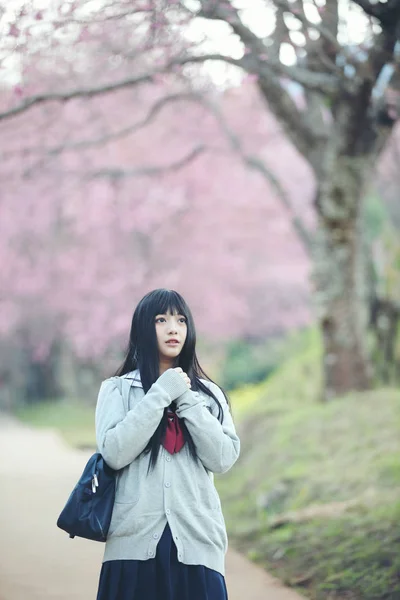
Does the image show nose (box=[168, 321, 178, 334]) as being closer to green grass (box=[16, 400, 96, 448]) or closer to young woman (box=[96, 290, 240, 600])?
young woman (box=[96, 290, 240, 600])

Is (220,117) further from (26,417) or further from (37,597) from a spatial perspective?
(26,417)

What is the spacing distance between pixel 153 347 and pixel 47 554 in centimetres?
369

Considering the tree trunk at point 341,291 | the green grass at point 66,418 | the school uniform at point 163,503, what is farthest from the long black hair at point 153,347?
the green grass at point 66,418

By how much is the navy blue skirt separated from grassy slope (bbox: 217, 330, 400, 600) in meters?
2.19

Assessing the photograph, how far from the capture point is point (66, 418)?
18.7 meters

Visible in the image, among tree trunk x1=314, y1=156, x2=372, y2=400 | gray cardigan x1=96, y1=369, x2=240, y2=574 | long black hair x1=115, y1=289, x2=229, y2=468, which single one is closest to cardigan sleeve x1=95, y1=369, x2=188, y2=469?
gray cardigan x1=96, y1=369, x2=240, y2=574

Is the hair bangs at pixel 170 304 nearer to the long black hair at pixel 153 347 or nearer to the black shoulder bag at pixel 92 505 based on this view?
the long black hair at pixel 153 347

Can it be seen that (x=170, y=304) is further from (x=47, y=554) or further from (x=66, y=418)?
(x=66, y=418)

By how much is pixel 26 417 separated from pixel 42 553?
14.2m

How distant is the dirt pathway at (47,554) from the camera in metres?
5.18

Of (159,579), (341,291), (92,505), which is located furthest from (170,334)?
(341,291)

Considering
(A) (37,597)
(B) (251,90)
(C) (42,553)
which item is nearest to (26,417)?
(B) (251,90)

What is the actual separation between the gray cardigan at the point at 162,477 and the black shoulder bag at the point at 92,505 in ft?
0.14

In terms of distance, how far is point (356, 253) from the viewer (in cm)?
902
